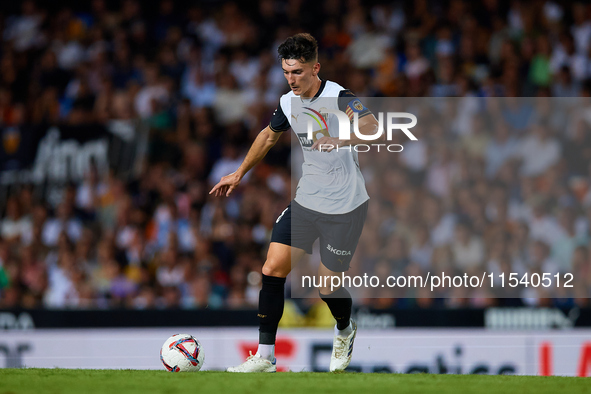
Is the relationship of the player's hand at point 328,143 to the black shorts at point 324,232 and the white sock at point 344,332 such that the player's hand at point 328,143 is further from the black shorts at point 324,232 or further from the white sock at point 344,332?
the white sock at point 344,332

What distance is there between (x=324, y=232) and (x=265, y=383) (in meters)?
1.36

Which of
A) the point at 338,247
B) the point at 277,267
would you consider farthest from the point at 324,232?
the point at 277,267

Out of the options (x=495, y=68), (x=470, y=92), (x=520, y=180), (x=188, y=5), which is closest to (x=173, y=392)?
(x=520, y=180)

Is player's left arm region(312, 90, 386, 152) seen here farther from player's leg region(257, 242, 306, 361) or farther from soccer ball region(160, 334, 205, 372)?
soccer ball region(160, 334, 205, 372)

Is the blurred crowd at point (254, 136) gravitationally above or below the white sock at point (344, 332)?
above

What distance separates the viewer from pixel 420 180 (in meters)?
9.32

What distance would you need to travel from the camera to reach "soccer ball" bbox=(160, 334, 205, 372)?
598 centimetres

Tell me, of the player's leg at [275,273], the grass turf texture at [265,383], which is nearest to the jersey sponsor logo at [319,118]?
the player's leg at [275,273]

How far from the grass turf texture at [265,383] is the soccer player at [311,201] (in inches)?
22.5

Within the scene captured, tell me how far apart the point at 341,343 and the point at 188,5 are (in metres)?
9.40

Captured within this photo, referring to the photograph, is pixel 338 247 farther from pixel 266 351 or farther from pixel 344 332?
pixel 266 351

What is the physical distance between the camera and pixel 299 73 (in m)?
5.65

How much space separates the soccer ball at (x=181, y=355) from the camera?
598 centimetres

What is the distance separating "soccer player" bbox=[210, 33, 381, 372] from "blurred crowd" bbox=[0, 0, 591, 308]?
2769 mm
